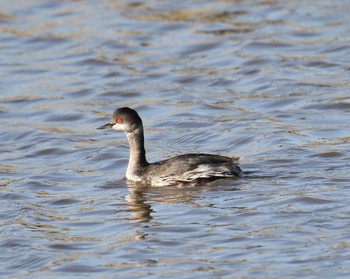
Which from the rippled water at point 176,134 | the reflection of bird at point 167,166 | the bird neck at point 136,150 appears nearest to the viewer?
the rippled water at point 176,134

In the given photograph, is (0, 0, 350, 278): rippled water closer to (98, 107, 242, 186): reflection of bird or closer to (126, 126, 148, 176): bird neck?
(98, 107, 242, 186): reflection of bird

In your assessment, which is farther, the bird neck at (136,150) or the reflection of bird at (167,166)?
the bird neck at (136,150)

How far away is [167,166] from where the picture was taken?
1335 cm

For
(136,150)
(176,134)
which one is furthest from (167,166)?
(176,134)

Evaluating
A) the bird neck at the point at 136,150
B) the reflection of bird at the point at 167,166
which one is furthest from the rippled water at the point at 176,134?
the bird neck at the point at 136,150

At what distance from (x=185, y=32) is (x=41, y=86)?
369 cm

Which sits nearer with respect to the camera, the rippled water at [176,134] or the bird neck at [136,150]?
the rippled water at [176,134]

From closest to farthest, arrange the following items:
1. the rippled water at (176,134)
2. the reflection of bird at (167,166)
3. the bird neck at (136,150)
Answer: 1. the rippled water at (176,134)
2. the reflection of bird at (167,166)
3. the bird neck at (136,150)

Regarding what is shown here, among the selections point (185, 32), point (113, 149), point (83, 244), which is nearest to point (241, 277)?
point (83, 244)

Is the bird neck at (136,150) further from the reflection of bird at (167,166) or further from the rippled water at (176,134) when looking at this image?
the rippled water at (176,134)

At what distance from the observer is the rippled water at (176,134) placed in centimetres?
1068

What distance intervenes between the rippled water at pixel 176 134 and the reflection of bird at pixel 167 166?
152 mm

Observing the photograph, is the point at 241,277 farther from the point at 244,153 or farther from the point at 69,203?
the point at 244,153

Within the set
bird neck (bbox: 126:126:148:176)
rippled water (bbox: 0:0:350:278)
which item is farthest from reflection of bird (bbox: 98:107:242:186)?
rippled water (bbox: 0:0:350:278)
